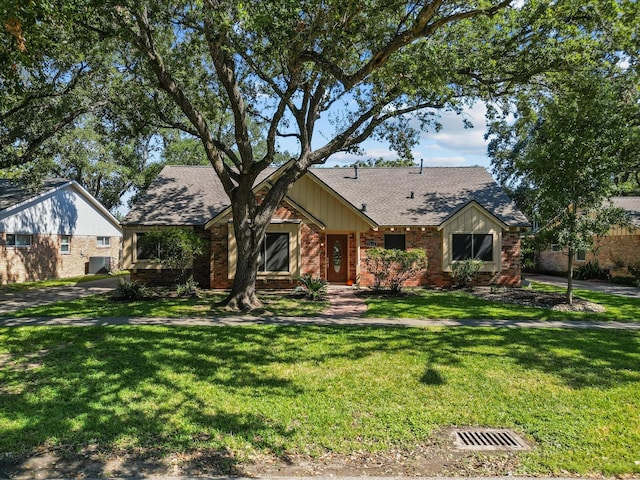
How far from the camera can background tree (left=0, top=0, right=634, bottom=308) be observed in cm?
888

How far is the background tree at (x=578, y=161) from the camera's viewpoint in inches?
483

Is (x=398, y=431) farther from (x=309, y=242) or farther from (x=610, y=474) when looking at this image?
(x=309, y=242)

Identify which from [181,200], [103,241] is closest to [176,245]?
[181,200]

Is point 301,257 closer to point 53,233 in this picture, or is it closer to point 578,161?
point 578,161

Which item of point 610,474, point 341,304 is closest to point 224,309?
point 341,304

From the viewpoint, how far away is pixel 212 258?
17969 mm

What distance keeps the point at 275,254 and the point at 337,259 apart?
3.45 meters

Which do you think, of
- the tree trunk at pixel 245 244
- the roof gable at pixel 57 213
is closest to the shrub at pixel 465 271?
the tree trunk at pixel 245 244

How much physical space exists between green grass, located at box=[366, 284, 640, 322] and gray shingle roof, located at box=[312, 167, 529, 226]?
5.19 meters

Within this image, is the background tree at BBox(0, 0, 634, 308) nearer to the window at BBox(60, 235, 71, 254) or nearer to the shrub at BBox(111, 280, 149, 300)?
the shrub at BBox(111, 280, 149, 300)

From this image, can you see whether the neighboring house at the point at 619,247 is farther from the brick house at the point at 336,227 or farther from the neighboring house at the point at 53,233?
the neighboring house at the point at 53,233

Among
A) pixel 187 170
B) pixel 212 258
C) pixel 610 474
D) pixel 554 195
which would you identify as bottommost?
pixel 610 474

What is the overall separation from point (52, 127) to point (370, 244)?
45.8 ft

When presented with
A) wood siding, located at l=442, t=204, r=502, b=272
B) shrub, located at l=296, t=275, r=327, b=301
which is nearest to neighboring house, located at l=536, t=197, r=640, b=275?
wood siding, located at l=442, t=204, r=502, b=272
